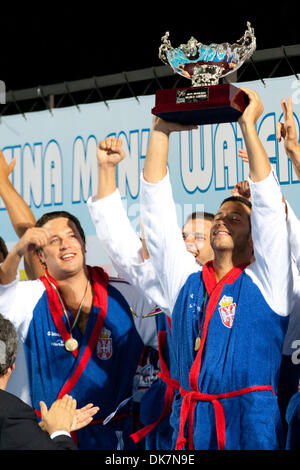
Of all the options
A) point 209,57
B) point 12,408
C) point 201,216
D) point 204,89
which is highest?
point 209,57

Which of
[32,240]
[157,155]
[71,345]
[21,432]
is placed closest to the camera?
[21,432]

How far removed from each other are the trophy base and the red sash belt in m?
0.98

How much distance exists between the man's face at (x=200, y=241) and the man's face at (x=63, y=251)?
0.55 metres

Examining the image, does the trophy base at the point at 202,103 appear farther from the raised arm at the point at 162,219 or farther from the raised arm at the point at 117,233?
the raised arm at the point at 117,233

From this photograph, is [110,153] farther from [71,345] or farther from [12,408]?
[12,408]

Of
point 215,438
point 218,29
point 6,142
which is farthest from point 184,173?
point 215,438

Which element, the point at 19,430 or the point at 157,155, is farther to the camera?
the point at 157,155

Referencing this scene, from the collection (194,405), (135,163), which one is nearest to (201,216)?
(135,163)

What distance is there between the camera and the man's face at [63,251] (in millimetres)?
3307

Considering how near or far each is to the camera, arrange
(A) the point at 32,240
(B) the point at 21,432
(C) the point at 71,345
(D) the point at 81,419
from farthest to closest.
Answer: (C) the point at 71,345, (A) the point at 32,240, (D) the point at 81,419, (B) the point at 21,432

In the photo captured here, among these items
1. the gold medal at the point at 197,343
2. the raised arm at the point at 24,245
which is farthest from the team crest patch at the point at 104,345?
the gold medal at the point at 197,343

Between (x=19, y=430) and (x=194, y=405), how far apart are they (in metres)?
0.79

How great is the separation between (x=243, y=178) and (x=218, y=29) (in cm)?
93

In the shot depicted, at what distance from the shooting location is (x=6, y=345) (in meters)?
2.36
